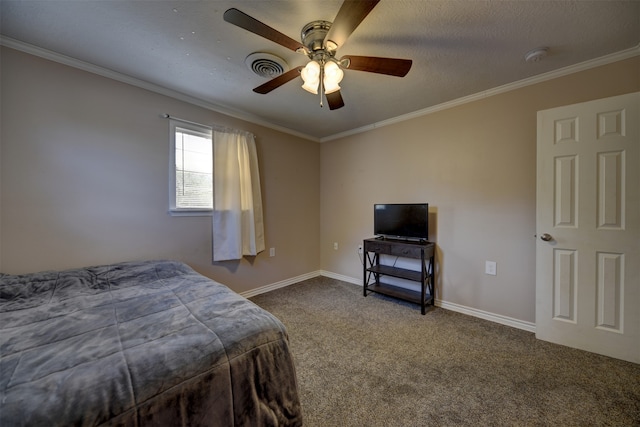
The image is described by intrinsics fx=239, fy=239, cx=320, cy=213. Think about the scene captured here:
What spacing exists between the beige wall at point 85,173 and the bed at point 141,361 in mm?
541

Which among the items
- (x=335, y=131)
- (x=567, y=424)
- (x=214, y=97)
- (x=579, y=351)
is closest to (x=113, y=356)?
(x=567, y=424)

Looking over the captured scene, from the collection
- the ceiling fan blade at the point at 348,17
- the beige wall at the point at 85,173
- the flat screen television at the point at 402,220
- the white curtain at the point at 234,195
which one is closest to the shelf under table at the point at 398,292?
the flat screen television at the point at 402,220

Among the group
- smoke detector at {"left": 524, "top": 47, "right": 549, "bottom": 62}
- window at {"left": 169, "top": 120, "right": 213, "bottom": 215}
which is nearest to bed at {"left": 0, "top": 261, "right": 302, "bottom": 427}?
window at {"left": 169, "top": 120, "right": 213, "bottom": 215}

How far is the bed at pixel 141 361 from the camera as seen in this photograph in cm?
72

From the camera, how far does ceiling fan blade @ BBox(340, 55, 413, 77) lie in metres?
1.47

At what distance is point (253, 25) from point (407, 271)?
2797mm

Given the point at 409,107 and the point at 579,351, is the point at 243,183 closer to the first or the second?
the point at 409,107

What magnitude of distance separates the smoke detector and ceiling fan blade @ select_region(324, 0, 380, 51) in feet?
5.25

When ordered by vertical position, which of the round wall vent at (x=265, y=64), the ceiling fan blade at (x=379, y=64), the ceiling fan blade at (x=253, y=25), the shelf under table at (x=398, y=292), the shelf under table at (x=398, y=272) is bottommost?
the shelf under table at (x=398, y=292)

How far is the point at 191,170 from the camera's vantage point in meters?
2.66

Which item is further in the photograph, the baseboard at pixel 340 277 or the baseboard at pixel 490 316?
the baseboard at pixel 340 277

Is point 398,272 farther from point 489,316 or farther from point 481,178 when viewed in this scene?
point 481,178

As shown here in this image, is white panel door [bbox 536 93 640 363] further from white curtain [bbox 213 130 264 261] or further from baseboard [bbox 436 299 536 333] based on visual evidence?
white curtain [bbox 213 130 264 261]

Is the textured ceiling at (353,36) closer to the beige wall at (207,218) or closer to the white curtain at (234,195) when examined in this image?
the beige wall at (207,218)
